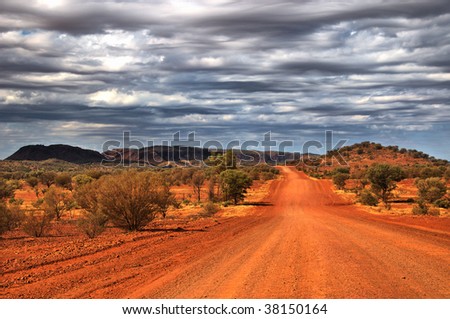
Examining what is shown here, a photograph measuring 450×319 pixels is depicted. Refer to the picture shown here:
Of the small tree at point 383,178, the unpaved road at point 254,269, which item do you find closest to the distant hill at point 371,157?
the small tree at point 383,178

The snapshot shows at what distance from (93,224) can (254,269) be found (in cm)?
1228

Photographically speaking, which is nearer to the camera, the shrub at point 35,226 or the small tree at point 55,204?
the shrub at point 35,226

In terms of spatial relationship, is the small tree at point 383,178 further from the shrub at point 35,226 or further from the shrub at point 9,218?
the shrub at point 9,218

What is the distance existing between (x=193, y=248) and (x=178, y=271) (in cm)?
427

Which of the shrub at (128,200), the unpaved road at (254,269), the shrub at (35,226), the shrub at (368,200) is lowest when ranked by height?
the shrub at (368,200)

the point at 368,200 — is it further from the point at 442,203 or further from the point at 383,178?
the point at 442,203

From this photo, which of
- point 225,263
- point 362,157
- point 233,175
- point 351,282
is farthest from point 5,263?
point 362,157

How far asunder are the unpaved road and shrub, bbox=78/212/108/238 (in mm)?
3530

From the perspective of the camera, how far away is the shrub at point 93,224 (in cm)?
2247

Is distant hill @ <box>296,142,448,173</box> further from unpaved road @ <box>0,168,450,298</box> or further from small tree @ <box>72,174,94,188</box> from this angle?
unpaved road @ <box>0,168,450,298</box>

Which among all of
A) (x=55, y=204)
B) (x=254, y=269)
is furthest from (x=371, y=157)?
(x=254, y=269)

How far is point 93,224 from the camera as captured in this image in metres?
23.3

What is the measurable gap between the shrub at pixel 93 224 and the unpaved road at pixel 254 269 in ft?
11.6

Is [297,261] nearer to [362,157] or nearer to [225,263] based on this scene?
[225,263]
